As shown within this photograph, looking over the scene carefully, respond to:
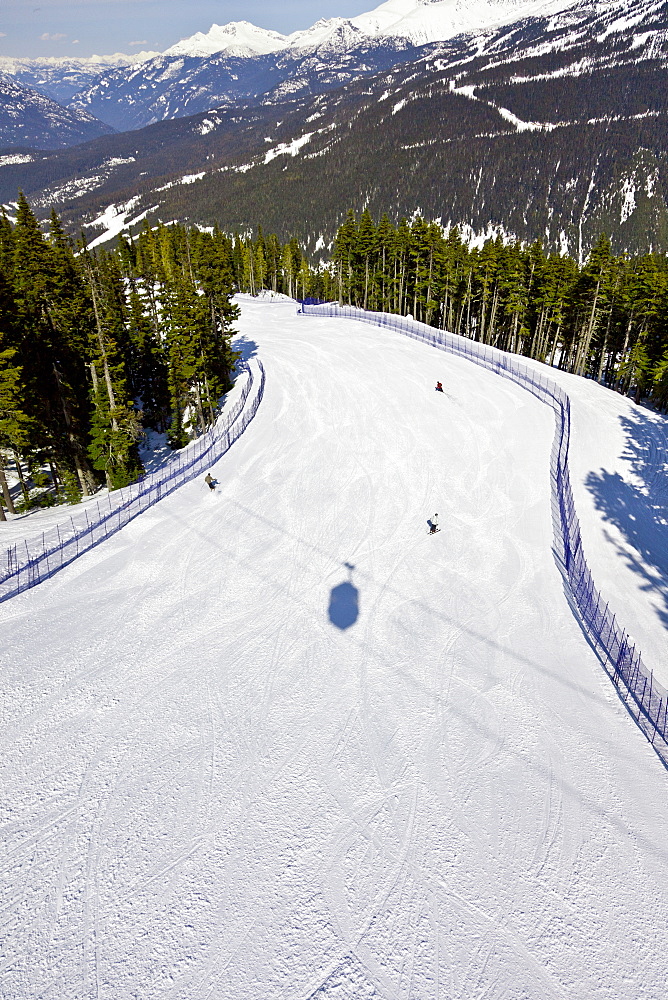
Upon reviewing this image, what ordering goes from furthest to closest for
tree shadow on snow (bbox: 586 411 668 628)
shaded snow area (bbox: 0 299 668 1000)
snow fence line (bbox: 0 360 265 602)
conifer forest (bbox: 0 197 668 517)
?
conifer forest (bbox: 0 197 668 517) < tree shadow on snow (bbox: 586 411 668 628) < snow fence line (bbox: 0 360 265 602) < shaded snow area (bbox: 0 299 668 1000)

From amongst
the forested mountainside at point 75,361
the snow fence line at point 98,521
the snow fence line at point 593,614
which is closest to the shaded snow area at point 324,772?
the snow fence line at point 593,614

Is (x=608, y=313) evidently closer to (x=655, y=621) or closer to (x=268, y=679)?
(x=655, y=621)

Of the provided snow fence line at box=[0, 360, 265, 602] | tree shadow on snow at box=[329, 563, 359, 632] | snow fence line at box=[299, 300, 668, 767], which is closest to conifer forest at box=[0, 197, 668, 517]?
snow fence line at box=[0, 360, 265, 602]

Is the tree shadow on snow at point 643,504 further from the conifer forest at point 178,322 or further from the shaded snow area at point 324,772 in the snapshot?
the conifer forest at point 178,322

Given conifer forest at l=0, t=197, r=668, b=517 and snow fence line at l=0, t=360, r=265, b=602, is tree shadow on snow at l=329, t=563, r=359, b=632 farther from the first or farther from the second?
conifer forest at l=0, t=197, r=668, b=517

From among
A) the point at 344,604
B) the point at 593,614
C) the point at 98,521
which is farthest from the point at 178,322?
the point at 593,614

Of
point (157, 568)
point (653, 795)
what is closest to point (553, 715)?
point (653, 795)
